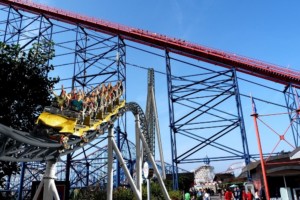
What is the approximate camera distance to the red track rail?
1650cm

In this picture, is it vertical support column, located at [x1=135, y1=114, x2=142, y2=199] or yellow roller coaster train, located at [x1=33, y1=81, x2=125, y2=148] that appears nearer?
yellow roller coaster train, located at [x1=33, y1=81, x2=125, y2=148]

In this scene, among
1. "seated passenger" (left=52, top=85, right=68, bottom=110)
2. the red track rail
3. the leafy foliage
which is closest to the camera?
"seated passenger" (left=52, top=85, right=68, bottom=110)

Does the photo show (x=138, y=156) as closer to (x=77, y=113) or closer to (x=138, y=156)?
(x=138, y=156)

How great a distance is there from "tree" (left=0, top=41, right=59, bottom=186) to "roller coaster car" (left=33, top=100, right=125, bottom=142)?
11.2 feet

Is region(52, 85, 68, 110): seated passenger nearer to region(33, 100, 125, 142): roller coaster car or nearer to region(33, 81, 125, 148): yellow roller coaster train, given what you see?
region(33, 81, 125, 148): yellow roller coaster train

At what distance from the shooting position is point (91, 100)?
876cm

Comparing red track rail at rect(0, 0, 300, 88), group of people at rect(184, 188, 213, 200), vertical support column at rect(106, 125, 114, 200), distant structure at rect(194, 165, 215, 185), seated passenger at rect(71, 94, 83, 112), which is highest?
red track rail at rect(0, 0, 300, 88)

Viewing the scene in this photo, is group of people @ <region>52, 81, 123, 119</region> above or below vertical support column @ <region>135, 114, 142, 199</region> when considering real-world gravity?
above

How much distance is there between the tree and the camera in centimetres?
1066

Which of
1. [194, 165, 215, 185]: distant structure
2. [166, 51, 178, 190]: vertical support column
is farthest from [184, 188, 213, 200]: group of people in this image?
[194, 165, 215, 185]: distant structure

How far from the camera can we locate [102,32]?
1995 cm

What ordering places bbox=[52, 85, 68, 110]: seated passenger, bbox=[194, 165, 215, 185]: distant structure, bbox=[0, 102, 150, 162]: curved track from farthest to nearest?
bbox=[194, 165, 215, 185]: distant structure < bbox=[52, 85, 68, 110]: seated passenger < bbox=[0, 102, 150, 162]: curved track

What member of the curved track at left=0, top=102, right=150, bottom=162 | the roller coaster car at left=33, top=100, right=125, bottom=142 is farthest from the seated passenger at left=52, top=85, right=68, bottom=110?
the curved track at left=0, top=102, right=150, bottom=162

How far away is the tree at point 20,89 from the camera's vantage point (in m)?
10.7
